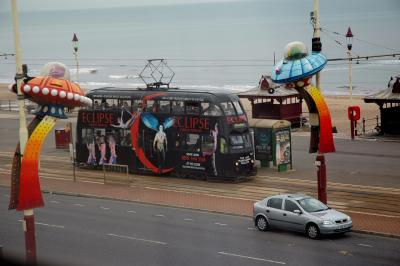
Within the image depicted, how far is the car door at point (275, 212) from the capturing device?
70.9 ft

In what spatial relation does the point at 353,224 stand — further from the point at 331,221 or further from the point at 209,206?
the point at 209,206

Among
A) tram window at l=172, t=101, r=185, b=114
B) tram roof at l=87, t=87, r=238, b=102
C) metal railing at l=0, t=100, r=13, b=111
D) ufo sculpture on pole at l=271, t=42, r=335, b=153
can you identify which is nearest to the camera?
ufo sculpture on pole at l=271, t=42, r=335, b=153

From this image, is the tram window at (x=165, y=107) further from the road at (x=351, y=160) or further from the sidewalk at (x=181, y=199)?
the road at (x=351, y=160)

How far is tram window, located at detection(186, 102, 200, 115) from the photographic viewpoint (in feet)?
102

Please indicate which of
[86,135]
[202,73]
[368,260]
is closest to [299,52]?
[368,260]

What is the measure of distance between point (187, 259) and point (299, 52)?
9.04 meters

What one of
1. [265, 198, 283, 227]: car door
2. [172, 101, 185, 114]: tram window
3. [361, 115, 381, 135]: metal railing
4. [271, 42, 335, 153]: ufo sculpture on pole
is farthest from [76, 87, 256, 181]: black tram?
[361, 115, 381, 135]: metal railing

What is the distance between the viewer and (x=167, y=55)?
16600 cm

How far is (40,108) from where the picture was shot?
51.6 ft

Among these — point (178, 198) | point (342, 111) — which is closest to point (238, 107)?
point (178, 198)

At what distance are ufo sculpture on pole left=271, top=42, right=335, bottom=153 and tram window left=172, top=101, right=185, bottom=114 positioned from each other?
303 inches

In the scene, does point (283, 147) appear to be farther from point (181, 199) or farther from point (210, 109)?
point (181, 199)

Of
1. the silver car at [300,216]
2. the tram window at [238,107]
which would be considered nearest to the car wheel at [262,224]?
the silver car at [300,216]

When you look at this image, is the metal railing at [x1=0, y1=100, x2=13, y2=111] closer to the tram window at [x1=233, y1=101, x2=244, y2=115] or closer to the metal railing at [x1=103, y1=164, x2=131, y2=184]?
the metal railing at [x1=103, y1=164, x2=131, y2=184]
